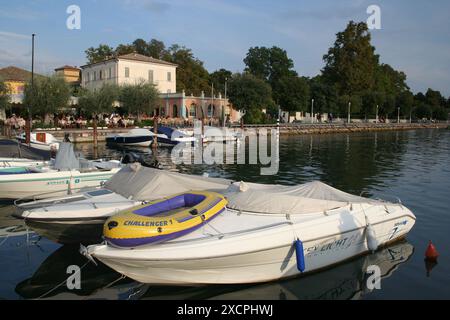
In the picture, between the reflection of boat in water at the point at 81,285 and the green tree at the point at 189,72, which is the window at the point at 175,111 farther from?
the reflection of boat in water at the point at 81,285

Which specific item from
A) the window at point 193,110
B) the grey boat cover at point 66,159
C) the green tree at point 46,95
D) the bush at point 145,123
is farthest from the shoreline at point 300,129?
the grey boat cover at point 66,159

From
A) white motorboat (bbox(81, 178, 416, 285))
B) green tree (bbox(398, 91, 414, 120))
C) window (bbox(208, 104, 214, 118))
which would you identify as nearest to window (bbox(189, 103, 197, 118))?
window (bbox(208, 104, 214, 118))

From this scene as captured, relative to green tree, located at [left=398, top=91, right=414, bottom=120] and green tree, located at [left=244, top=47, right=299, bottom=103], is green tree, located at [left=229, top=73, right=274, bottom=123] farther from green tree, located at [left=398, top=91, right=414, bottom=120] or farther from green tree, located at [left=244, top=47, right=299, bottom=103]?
green tree, located at [left=398, top=91, right=414, bottom=120]

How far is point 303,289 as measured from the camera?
379 inches

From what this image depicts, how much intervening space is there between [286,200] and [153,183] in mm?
4019

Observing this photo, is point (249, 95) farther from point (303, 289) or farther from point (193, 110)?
point (303, 289)

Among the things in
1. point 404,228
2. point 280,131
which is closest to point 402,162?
point 404,228

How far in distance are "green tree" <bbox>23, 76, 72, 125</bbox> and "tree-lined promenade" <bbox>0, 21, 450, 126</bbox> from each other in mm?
1320

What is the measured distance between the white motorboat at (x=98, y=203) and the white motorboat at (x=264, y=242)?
1.97 m

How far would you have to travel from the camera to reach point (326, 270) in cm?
1048

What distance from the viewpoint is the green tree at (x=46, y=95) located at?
47469 millimetres

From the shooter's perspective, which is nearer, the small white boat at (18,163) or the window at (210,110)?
the small white boat at (18,163)

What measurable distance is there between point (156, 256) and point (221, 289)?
177 centimetres
